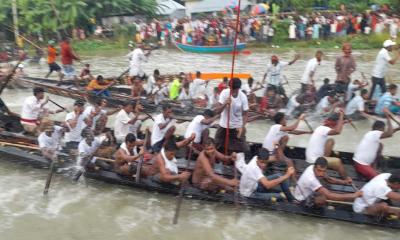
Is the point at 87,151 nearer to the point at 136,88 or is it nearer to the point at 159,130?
the point at 159,130

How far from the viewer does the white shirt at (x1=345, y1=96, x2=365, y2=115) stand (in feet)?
34.0

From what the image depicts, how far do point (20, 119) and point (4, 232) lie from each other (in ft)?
11.6

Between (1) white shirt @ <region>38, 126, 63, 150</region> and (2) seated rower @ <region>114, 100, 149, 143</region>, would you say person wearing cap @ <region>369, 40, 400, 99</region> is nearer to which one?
(2) seated rower @ <region>114, 100, 149, 143</region>

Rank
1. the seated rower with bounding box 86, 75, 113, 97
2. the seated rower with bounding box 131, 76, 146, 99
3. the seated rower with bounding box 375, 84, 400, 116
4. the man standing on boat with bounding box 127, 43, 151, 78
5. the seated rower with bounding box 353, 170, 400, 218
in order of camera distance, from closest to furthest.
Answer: the seated rower with bounding box 353, 170, 400, 218 → the seated rower with bounding box 375, 84, 400, 116 → the seated rower with bounding box 131, 76, 146, 99 → the seated rower with bounding box 86, 75, 113, 97 → the man standing on boat with bounding box 127, 43, 151, 78

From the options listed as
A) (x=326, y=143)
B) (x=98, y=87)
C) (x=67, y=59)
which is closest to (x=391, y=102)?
(x=326, y=143)

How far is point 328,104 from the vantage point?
10703 millimetres

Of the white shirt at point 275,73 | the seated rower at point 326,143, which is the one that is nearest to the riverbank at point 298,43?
the white shirt at point 275,73

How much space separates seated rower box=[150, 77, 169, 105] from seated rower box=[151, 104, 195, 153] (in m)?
3.71

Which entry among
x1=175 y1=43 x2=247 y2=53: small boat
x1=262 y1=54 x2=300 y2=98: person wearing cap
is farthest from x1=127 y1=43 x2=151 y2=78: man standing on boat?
x1=175 y1=43 x2=247 y2=53: small boat

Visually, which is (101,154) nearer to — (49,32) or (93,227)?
(93,227)

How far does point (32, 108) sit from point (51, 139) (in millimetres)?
1289

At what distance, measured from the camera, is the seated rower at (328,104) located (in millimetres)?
10612

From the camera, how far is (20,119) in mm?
9844

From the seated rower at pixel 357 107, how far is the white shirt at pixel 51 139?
21.1 ft
